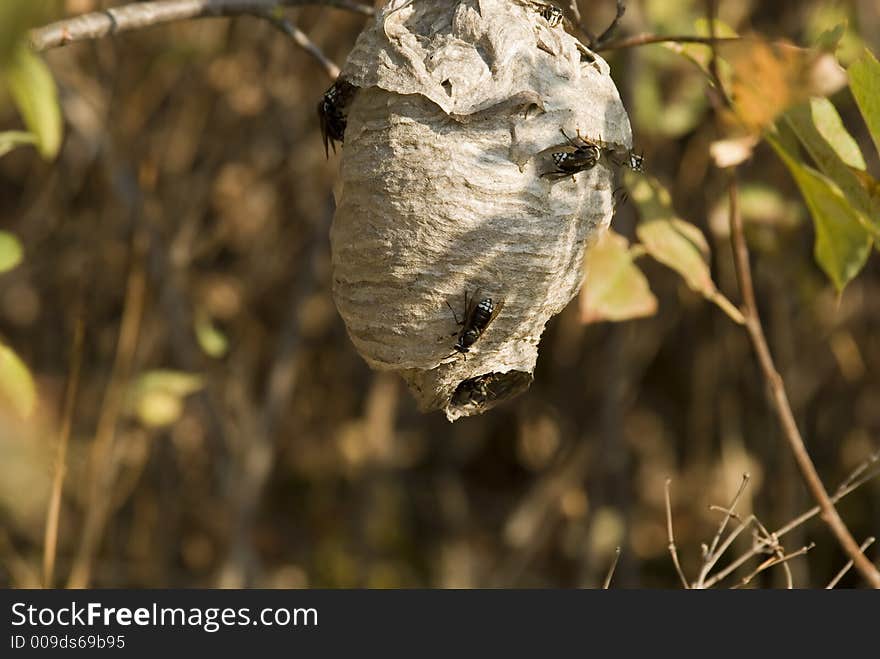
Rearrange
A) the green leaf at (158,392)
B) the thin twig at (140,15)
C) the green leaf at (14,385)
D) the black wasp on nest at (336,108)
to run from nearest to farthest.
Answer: the thin twig at (140,15)
the green leaf at (14,385)
the black wasp on nest at (336,108)
the green leaf at (158,392)

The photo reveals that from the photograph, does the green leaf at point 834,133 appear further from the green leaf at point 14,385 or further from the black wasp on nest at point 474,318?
the green leaf at point 14,385

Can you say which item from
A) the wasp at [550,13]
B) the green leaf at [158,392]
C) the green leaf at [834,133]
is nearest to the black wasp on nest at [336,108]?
the wasp at [550,13]

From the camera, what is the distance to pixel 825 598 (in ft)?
8.47

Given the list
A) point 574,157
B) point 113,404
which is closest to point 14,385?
point 574,157

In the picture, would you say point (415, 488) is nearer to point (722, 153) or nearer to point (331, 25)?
point (331, 25)

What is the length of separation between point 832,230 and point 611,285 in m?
0.43

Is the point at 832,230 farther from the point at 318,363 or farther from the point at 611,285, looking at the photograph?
the point at 318,363

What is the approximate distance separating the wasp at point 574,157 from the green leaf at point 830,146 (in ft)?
1.10

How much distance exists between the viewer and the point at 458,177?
1.88 metres

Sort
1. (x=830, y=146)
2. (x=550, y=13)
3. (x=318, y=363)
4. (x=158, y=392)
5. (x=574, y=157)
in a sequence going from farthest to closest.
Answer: (x=318, y=363) → (x=158, y=392) → (x=550, y=13) → (x=574, y=157) → (x=830, y=146)

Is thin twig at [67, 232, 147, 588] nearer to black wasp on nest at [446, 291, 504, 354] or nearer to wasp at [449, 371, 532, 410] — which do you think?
wasp at [449, 371, 532, 410]

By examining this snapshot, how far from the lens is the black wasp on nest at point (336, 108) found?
2006 millimetres

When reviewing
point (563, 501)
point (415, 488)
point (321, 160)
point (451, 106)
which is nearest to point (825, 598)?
point (451, 106)

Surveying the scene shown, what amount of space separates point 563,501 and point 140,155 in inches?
92.8
